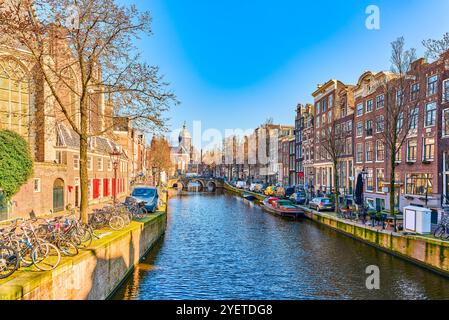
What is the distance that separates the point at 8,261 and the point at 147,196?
70.9 feet

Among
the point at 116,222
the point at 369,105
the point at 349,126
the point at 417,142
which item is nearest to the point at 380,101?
the point at 369,105

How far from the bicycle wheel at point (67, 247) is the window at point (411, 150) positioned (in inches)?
1331

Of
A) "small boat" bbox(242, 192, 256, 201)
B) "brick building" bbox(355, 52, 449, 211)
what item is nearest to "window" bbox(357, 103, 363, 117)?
Answer: "brick building" bbox(355, 52, 449, 211)

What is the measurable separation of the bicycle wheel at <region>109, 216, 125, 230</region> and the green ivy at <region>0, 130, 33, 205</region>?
8.78 meters

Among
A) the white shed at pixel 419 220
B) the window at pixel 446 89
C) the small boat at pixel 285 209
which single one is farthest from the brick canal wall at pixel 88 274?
the window at pixel 446 89

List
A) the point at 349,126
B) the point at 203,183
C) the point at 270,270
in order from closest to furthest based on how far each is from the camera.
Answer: the point at 270,270 → the point at 349,126 → the point at 203,183

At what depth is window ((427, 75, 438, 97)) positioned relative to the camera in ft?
106

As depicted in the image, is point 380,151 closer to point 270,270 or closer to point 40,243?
point 270,270

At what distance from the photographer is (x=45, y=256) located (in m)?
11.2

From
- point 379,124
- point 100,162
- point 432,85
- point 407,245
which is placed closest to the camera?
point 407,245

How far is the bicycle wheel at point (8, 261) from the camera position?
385 inches

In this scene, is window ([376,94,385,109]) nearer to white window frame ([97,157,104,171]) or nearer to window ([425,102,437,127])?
window ([425,102,437,127])

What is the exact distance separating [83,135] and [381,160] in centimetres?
3586
